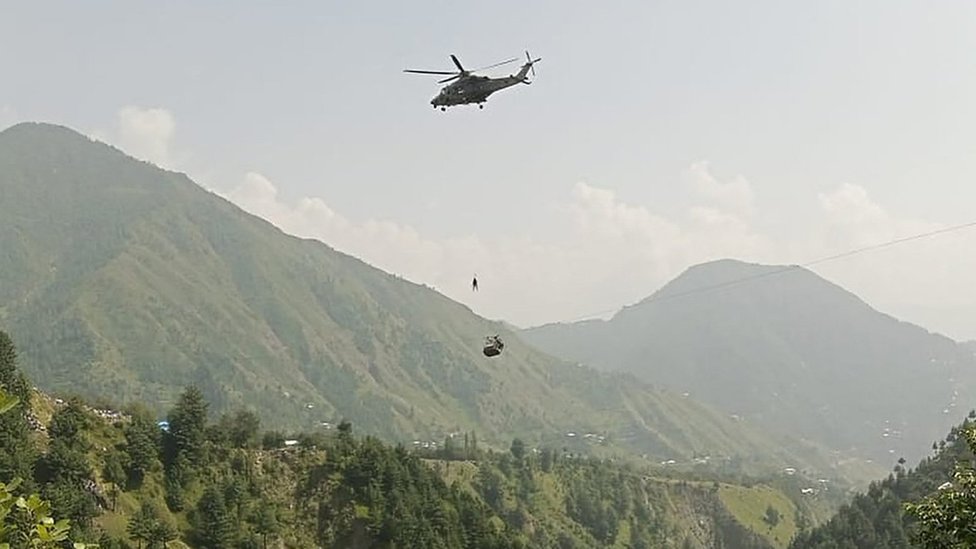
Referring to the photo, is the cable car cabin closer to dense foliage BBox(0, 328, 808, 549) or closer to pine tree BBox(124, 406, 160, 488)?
dense foliage BBox(0, 328, 808, 549)

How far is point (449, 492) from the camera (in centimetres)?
11106

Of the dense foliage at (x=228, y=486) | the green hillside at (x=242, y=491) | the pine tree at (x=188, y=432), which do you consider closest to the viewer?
the dense foliage at (x=228, y=486)

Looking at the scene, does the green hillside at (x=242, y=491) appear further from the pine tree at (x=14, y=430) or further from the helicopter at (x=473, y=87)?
the helicopter at (x=473, y=87)

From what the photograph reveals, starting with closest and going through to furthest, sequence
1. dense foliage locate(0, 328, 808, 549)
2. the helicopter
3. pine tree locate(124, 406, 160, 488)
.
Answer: the helicopter
dense foliage locate(0, 328, 808, 549)
pine tree locate(124, 406, 160, 488)

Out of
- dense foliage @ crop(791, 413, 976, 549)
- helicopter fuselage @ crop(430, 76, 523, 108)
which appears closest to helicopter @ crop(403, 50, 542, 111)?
helicopter fuselage @ crop(430, 76, 523, 108)

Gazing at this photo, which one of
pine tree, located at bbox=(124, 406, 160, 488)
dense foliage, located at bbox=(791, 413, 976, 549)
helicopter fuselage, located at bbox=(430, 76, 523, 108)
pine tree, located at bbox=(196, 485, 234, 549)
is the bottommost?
dense foliage, located at bbox=(791, 413, 976, 549)

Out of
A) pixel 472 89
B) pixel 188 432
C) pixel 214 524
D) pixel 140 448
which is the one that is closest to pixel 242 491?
pixel 214 524

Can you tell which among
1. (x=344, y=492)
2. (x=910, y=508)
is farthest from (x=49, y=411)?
(x=910, y=508)

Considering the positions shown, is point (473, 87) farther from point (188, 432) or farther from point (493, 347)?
point (188, 432)

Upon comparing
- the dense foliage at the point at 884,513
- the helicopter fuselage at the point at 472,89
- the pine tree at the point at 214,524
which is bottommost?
the dense foliage at the point at 884,513

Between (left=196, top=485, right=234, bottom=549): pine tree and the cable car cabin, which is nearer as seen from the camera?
the cable car cabin

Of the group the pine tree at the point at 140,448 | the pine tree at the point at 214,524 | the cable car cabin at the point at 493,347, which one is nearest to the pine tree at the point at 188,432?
the pine tree at the point at 140,448

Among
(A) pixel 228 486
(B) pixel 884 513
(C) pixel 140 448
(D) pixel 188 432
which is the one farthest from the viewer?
(B) pixel 884 513

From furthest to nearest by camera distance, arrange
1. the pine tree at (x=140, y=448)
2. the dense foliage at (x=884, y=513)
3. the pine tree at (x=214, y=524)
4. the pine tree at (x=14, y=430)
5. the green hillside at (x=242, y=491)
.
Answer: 1. the dense foliage at (x=884, y=513)
2. the pine tree at (x=140, y=448)
3. the pine tree at (x=214, y=524)
4. the green hillside at (x=242, y=491)
5. the pine tree at (x=14, y=430)
